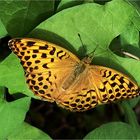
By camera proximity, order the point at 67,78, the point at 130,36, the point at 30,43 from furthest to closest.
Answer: the point at 130,36 < the point at 67,78 < the point at 30,43

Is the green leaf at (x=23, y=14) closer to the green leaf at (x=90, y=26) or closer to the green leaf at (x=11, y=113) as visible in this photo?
the green leaf at (x=90, y=26)

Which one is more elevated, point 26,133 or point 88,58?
point 88,58

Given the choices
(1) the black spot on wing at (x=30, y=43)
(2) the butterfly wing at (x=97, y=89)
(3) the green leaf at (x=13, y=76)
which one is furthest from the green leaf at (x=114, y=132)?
(1) the black spot on wing at (x=30, y=43)

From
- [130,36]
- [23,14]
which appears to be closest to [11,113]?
[23,14]

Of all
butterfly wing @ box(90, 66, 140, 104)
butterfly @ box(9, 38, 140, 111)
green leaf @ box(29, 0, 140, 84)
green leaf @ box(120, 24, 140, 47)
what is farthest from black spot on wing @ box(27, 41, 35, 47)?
green leaf @ box(120, 24, 140, 47)

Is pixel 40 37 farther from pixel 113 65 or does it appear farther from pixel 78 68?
pixel 113 65

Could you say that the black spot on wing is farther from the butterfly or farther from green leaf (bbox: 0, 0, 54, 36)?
green leaf (bbox: 0, 0, 54, 36)

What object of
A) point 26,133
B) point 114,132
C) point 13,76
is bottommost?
point 26,133

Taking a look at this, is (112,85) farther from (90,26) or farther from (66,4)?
(66,4)
